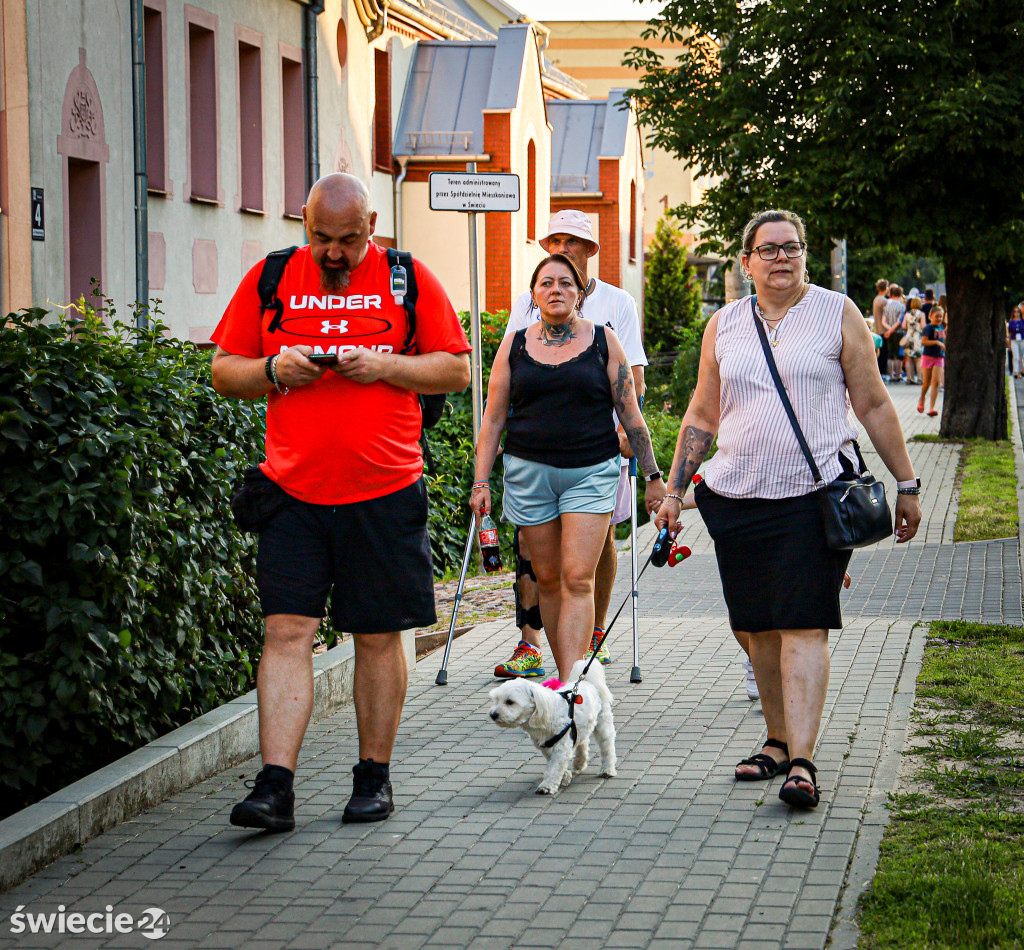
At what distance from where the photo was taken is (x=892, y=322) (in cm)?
3447

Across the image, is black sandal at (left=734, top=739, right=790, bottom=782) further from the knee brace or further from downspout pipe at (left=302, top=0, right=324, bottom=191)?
downspout pipe at (left=302, top=0, right=324, bottom=191)

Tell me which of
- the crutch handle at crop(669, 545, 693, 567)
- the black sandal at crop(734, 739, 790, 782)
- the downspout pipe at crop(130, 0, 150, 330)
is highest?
the downspout pipe at crop(130, 0, 150, 330)

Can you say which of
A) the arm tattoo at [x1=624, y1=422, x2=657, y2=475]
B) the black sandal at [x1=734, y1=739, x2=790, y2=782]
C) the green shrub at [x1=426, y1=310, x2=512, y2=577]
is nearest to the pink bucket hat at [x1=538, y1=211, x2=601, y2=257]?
the arm tattoo at [x1=624, y1=422, x2=657, y2=475]

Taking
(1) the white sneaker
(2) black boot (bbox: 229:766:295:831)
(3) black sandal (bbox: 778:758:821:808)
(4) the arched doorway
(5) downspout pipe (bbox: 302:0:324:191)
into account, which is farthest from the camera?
(5) downspout pipe (bbox: 302:0:324:191)

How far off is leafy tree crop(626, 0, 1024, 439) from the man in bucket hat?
11328mm

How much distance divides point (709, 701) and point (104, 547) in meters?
3.11

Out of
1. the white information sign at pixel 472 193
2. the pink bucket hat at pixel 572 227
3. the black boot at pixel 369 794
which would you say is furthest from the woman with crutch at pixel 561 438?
the white information sign at pixel 472 193

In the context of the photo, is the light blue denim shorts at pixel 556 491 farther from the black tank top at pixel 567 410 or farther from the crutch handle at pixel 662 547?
the crutch handle at pixel 662 547

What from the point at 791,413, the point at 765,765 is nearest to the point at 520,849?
the point at 765,765

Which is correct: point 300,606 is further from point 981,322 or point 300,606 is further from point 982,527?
point 981,322

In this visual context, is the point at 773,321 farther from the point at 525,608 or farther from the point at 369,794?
the point at 525,608

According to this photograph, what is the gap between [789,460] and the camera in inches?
213

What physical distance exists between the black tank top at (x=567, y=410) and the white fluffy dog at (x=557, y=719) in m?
1.19

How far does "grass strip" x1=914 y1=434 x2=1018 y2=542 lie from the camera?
13.2 meters
